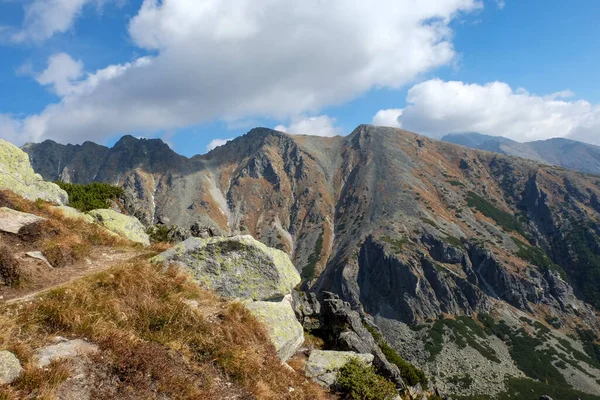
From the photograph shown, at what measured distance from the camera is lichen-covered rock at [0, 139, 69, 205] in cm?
2314

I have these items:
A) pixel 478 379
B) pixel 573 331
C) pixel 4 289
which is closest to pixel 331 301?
pixel 4 289

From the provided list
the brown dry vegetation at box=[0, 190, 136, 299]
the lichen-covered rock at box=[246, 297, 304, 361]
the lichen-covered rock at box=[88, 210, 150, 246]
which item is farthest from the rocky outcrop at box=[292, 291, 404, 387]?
the lichen-covered rock at box=[88, 210, 150, 246]

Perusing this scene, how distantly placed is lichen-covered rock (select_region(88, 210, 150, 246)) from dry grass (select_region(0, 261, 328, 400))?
1490 cm

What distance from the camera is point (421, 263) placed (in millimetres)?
192125

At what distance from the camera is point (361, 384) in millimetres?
11945

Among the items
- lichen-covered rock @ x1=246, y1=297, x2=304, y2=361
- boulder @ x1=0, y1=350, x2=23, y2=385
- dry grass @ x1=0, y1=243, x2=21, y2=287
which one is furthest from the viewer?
lichen-covered rock @ x1=246, y1=297, x2=304, y2=361

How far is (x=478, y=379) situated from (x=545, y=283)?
3937 inches

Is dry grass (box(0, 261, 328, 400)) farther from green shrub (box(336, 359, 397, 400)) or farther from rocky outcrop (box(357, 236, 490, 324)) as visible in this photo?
rocky outcrop (box(357, 236, 490, 324))

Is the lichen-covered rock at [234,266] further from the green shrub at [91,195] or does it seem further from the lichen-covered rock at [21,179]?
the green shrub at [91,195]

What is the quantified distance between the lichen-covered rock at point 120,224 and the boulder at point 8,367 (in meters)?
18.5

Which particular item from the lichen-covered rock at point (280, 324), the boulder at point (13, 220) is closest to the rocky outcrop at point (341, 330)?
the lichen-covered rock at point (280, 324)

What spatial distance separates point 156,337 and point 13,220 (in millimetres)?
12799

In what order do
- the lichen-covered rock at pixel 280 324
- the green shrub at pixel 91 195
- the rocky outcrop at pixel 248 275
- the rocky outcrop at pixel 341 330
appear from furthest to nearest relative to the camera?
1. the green shrub at pixel 91 195
2. the rocky outcrop at pixel 341 330
3. the rocky outcrop at pixel 248 275
4. the lichen-covered rock at pixel 280 324

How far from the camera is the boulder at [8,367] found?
19.7 feet
